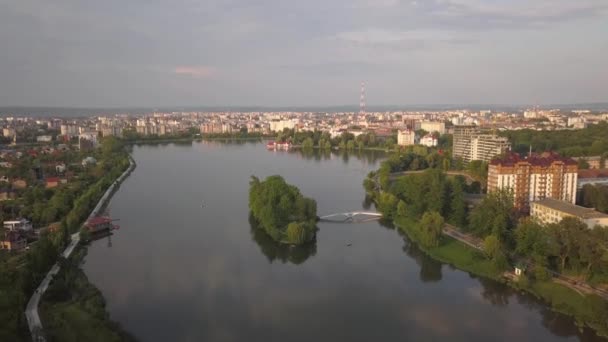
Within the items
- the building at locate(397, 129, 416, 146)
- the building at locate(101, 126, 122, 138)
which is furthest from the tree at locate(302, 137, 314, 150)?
the building at locate(101, 126, 122, 138)

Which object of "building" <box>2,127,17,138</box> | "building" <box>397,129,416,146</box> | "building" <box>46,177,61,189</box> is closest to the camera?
"building" <box>46,177,61,189</box>

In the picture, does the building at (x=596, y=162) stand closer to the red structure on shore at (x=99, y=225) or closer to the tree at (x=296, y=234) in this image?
the tree at (x=296, y=234)

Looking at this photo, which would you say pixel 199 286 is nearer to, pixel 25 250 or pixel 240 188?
pixel 25 250

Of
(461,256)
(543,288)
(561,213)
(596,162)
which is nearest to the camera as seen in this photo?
(543,288)

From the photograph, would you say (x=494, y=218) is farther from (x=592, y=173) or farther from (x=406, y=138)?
(x=406, y=138)

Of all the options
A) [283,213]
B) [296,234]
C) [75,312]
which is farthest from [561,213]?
[75,312]

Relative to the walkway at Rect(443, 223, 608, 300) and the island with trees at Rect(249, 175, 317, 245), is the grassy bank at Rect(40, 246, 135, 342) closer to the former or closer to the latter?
the island with trees at Rect(249, 175, 317, 245)

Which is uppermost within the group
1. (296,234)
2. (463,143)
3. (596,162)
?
(463,143)
